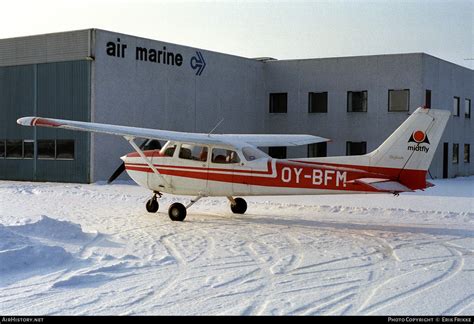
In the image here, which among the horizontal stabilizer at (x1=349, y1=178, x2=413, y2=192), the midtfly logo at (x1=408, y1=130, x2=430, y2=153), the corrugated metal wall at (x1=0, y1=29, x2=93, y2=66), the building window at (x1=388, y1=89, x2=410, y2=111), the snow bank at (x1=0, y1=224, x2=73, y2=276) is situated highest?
the corrugated metal wall at (x1=0, y1=29, x2=93, y2=66)

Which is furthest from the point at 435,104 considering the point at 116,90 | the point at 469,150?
the point at 116,90

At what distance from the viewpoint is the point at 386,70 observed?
109 ft

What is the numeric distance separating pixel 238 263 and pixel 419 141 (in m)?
5.49

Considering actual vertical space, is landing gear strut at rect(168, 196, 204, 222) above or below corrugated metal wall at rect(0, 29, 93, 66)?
below

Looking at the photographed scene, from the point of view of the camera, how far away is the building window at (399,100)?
3262 cm

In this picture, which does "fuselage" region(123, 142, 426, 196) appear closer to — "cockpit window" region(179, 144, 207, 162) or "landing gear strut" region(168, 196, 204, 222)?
"cockpit window" region(179, 144, 207, 162)

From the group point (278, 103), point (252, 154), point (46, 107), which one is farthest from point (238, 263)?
point (278, 103)

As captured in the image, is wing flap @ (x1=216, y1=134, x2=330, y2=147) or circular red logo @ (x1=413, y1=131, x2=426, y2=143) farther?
wing flap @ (x1=216, y1=134, x2=330, y2=147)

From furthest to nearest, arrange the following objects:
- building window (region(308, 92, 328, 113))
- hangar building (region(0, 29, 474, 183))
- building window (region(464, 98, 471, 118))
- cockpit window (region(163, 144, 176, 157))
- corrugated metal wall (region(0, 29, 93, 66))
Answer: building window (region(464, 98, 471, 118)) < building window (region(308, 92, 328, 113)) < hangar building (region(0, 29, 474, 183)) < corrugated metal wall (region(0, 29, 93, 66)) < cockpit window (region(163, 144, 176, 157))

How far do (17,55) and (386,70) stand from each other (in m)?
19.3

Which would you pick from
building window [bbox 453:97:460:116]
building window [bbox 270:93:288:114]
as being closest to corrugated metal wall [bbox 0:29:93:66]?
building window [bbox 270:93:288:114]

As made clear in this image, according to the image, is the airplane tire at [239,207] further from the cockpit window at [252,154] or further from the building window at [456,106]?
the building window at [456,106]

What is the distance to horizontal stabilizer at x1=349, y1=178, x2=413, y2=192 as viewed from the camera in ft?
39.8

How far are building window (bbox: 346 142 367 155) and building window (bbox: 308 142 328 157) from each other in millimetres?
1475
